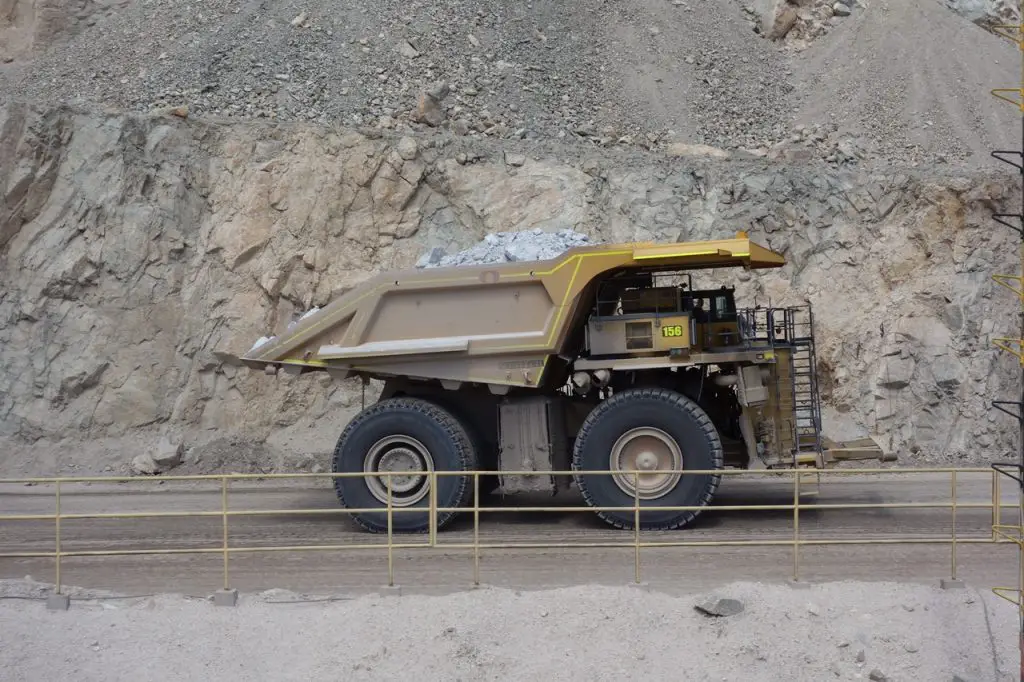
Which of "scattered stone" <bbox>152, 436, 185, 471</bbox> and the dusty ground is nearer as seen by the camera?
"scattered stone" <bbox>152, 436, 185, 471</bbox>

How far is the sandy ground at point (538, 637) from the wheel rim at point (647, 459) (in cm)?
256

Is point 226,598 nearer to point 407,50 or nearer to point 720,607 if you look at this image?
point 720,607

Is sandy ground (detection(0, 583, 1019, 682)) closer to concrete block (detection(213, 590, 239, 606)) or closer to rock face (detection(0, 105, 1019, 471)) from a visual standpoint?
concrete block (detection(213, 590, 239, 606))

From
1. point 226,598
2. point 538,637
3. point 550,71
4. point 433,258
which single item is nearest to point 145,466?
point 433,258

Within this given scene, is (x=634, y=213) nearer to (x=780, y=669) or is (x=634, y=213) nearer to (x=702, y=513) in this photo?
(x=702, y=513)

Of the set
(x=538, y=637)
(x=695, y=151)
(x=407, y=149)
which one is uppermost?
(x=695, y=151)

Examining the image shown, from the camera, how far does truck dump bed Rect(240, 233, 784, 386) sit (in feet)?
37.3

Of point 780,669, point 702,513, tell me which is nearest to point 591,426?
point 702,513

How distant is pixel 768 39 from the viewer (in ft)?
92.1

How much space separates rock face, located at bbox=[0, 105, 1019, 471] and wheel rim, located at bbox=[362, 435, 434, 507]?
6.21 metres

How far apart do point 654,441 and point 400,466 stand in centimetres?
274

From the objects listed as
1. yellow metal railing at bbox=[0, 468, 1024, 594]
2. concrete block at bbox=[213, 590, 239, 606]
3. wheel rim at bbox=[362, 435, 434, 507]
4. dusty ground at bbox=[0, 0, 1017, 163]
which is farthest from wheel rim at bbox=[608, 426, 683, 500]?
dusty ground at bbox=[0, 0, 1017, 163]

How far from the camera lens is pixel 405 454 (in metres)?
11.8

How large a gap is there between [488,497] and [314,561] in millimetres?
3699
